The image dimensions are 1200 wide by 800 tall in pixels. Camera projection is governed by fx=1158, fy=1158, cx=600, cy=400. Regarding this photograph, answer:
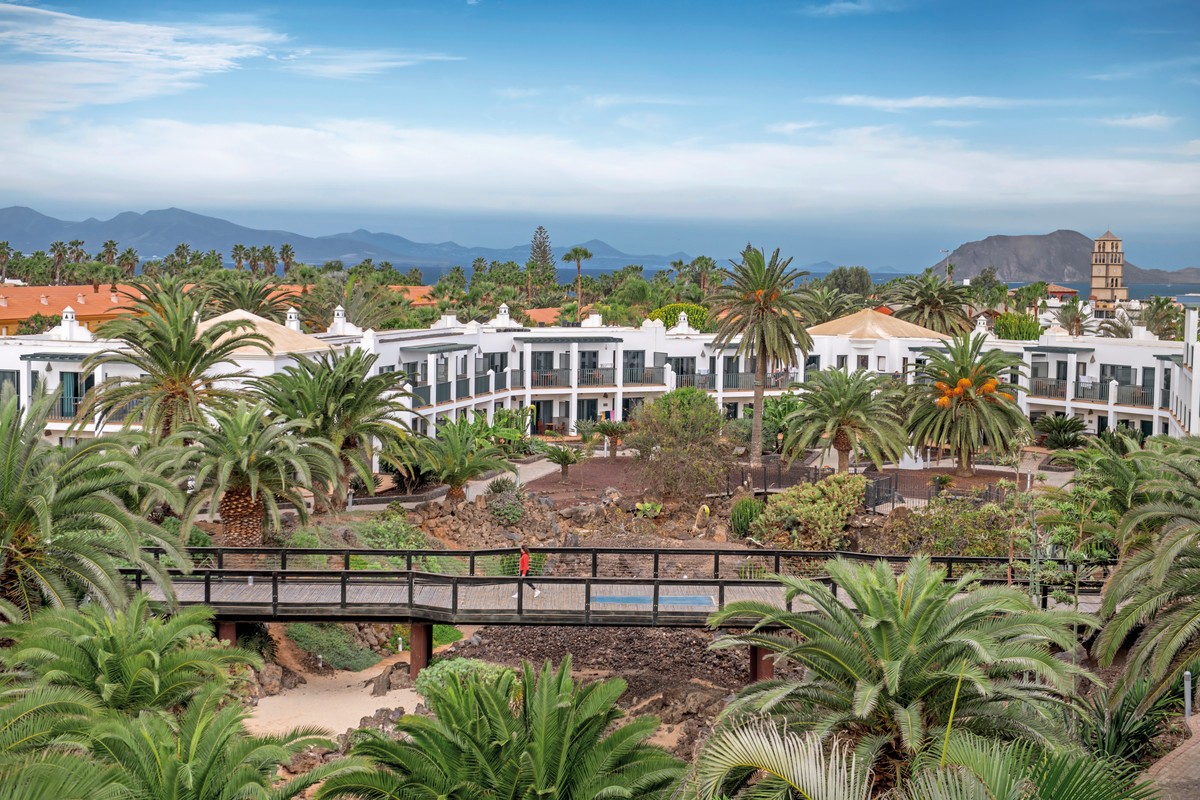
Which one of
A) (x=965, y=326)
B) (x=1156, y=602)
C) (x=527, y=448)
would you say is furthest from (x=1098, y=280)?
(x=1156, y=602)

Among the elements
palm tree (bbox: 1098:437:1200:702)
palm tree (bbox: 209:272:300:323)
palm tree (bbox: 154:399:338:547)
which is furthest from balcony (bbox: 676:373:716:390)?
palm tree (bbox: 1098:437:1200:702)

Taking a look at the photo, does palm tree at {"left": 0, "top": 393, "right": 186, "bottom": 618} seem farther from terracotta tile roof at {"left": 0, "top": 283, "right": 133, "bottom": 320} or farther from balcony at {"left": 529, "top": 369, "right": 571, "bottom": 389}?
terracotta tile roof at {"left": 0, "top": 283, "right": 133, "bottom": 320}

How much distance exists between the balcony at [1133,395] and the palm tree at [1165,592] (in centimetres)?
3594

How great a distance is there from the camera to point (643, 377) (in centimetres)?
5681

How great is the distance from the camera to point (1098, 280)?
154m

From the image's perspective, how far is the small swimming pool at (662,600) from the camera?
2253cm

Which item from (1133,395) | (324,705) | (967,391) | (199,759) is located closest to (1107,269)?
(1133,395)

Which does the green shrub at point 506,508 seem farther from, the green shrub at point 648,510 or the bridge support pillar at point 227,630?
the bridge support pillar at point 227,630

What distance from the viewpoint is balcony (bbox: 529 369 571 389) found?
5516 centimetres

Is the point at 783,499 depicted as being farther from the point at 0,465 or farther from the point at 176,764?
the point at 176,764

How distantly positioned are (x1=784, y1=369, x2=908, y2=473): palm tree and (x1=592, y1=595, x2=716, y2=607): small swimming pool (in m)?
16.5

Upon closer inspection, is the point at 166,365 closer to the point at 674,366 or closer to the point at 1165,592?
the point at 1165,592

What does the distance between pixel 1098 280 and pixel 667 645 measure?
144694 mm

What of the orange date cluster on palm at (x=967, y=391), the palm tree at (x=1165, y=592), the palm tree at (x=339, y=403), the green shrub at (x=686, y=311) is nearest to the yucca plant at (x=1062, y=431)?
the orange date cluster on palm at (x=967, y=391)
